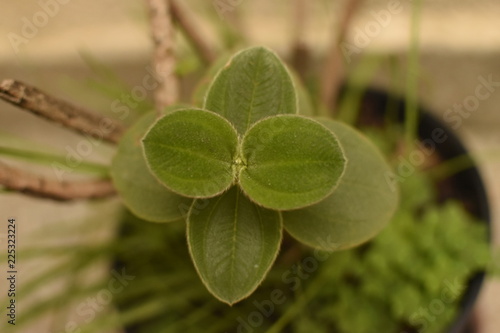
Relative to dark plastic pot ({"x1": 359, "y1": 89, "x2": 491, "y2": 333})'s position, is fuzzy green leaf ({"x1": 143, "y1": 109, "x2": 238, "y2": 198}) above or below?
above

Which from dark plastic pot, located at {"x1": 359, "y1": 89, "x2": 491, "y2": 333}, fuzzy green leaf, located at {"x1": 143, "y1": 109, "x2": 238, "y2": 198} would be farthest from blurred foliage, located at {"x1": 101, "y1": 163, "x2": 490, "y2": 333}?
fuzzy green leaf, located at {"x1": 143, "y1": 109, "x2": 238, "y2": 198}

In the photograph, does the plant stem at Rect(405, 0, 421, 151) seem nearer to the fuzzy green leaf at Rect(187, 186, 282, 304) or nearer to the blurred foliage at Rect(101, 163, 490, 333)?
the blurred foliage at Rect(101, 163, 490, 333)

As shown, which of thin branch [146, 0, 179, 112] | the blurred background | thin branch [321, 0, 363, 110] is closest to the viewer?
thin branch [146, 0, 179, 112]

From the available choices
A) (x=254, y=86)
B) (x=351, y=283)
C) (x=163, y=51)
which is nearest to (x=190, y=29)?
(x=163, y=51)

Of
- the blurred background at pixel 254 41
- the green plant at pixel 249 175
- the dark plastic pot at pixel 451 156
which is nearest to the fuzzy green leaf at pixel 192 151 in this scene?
the green plant at pixel 249 175

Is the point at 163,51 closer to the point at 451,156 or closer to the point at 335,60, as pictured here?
the point at 335,60

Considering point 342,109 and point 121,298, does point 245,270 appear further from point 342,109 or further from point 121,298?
point 342,109
